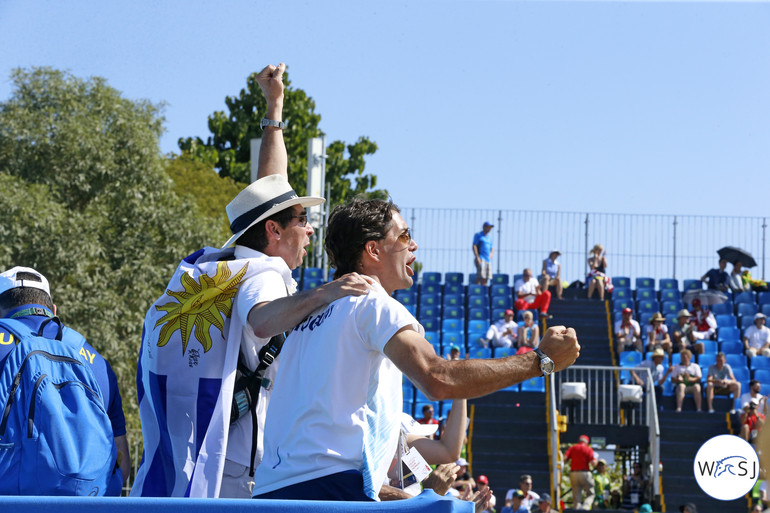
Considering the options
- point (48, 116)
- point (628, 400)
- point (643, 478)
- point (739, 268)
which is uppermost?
point (48, 116)

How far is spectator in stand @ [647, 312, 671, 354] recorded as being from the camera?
1902 centimetres

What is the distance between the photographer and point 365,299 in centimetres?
268

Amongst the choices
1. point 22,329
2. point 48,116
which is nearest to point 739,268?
point 48,116

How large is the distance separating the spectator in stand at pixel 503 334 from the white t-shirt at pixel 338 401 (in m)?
17.0

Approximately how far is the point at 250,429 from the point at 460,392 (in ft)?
2.91

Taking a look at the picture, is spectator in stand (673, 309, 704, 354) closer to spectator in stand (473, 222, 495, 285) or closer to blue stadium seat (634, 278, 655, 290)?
blue stadium seat (634, 278, 655, 290)

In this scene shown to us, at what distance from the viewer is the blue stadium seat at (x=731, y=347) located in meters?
19.8

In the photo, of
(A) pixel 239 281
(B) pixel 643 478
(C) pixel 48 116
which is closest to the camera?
(A) pixel 239 281

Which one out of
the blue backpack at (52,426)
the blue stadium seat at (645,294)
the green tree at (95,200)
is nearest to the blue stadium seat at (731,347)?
the blue stadium seat at (645,294)

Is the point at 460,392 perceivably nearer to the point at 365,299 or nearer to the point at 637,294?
the point at 365,299

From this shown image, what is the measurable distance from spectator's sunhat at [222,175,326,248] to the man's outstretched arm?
0.85 ft

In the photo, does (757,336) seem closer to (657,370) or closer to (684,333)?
(684,333)

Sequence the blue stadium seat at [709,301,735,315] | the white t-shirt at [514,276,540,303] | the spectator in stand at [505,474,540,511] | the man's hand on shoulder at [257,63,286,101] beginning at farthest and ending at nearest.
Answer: the blue stadium seat at [709,301,735,315] < the white t-shirt at [514,276,540,303] < the spectator in stand at [505,474,540,511] < the man's hand on shoulder at [257,63,286,101]

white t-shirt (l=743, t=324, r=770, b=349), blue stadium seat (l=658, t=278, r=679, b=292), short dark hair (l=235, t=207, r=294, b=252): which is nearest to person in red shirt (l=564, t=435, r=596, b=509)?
white t-shirt (l=743, t=324, r=770, b=349)
